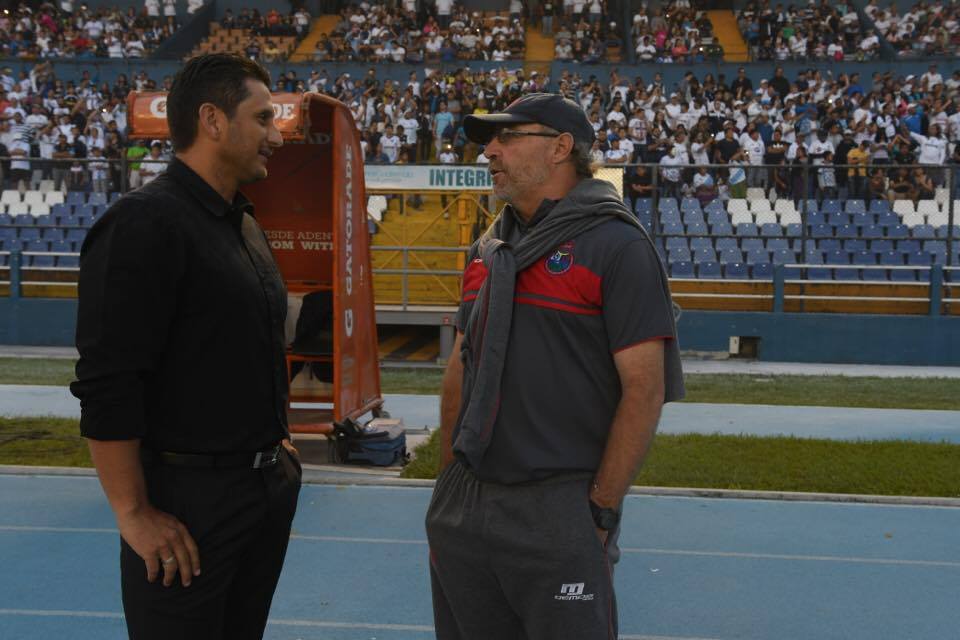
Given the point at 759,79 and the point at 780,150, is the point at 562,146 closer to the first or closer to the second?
the point at 780,150

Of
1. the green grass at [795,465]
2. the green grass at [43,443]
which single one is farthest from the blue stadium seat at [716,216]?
the green grass at [43,443]

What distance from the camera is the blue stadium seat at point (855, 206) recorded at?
779 inches

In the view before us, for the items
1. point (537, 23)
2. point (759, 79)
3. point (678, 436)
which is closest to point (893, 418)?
point (678, 436)

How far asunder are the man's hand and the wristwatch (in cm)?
98

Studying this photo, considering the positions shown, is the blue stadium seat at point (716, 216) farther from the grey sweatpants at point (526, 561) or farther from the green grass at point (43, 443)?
the grey sweatpants at point (526, 561)

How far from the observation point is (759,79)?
88.3 feet

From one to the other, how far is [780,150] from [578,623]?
63.1 feet

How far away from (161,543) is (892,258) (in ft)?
62.1

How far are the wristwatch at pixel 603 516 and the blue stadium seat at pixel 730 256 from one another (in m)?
17.2

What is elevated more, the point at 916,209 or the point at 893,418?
the point at 916,209

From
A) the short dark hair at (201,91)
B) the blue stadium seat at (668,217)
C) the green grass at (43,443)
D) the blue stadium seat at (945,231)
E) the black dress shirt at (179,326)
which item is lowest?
the green grass at (43,443)

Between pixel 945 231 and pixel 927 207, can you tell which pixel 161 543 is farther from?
pixel 945 231

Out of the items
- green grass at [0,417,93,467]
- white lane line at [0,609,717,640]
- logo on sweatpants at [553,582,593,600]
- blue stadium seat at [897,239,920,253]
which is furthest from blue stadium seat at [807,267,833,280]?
logo on sweatpants at [553,582,593,600]

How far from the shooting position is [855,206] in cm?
1981
